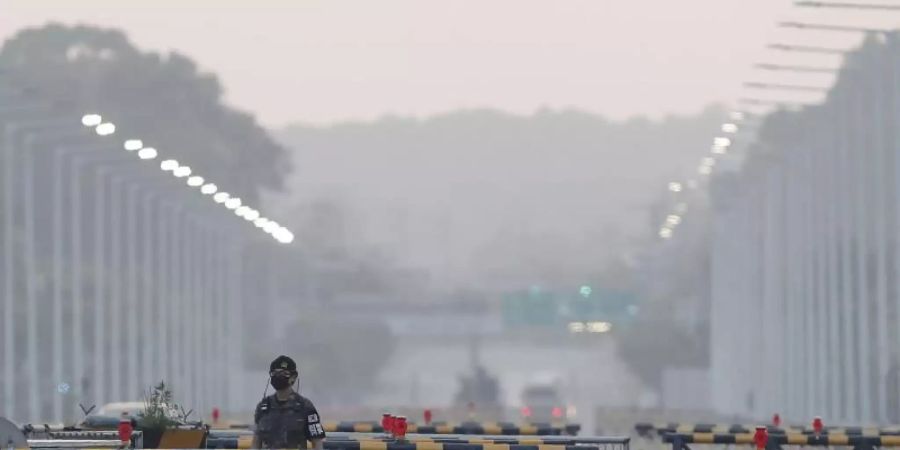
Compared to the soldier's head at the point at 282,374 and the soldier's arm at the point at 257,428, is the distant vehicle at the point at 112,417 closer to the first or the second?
the soldier's arm at the point at 257,428

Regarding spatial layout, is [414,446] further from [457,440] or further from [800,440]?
[800,440]

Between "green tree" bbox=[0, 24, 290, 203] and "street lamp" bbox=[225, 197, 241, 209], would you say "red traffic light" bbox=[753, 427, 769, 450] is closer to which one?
"street lamp" bbox=[225, 197, 241, 209]

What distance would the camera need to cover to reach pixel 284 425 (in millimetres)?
27250

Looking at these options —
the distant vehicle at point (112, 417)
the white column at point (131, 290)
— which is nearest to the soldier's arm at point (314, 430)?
the distant vehicle at point (112, 417)

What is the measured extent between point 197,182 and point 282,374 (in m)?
85.4

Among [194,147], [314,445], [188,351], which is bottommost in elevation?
[314,445]

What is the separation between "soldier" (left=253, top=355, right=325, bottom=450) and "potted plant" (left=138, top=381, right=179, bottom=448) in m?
1.98

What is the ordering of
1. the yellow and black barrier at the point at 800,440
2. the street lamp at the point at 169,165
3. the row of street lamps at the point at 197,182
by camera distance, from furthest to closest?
1. the street lamp at the point at 169,165
2. the row of street lamps at the point at 197,182
3. the yellow and black barrier at the point at 800,440

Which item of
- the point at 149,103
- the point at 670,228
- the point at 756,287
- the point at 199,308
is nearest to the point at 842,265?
the point at 756,287

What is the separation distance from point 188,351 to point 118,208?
1751 centimetres

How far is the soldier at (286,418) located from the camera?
27141 millimetres

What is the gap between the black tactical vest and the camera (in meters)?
27.2

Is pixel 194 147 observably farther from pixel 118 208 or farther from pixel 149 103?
pixel 118 208

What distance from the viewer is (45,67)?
15388cm
